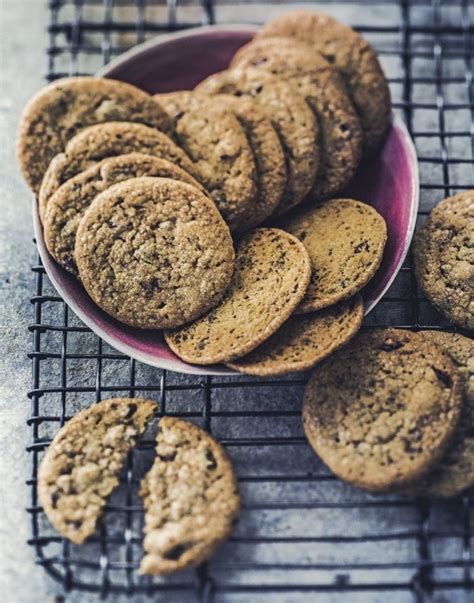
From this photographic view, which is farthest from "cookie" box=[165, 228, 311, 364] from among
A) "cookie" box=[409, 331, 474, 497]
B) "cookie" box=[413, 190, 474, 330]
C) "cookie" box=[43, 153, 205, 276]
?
"cookie" box=[409, 331, 474, 497]

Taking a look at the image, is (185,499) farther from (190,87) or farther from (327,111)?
(190,87)

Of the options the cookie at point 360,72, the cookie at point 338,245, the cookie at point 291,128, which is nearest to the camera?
the cookie at point 338,245

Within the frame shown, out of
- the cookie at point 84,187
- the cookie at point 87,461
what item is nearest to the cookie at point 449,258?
the cookie at point 84,187

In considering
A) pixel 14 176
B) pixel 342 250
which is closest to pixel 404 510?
pixel 342 250

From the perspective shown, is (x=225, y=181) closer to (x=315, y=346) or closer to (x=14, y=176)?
(x=315, y=346)

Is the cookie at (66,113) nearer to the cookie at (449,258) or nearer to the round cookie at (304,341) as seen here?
the round cookie at (304,341)

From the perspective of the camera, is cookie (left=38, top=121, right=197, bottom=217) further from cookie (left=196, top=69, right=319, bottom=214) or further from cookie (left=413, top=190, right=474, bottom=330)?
cookie (left=413, top=190, right=474, bottom=330)
